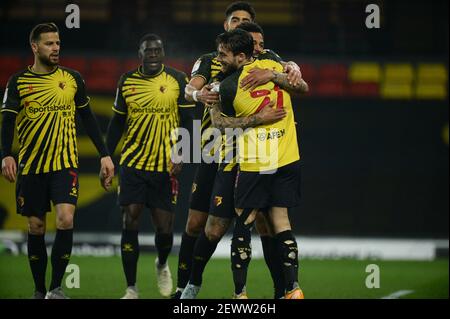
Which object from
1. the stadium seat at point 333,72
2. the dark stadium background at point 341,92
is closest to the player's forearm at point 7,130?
the dark stadium background at point 341,92

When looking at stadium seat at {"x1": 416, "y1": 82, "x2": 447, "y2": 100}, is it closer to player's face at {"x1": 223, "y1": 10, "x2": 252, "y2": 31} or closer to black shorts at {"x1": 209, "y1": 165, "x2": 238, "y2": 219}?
player's face at {"x1": 223, "y1": 10, "x2": 252, "y2": 31}

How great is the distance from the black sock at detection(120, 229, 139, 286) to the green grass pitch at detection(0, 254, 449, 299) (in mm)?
514

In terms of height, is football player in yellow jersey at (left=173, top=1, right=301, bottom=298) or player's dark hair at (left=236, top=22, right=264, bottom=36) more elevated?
player's dark hair at (left=236, top=22, right=264, bottom=36)

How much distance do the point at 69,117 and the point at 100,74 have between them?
A: 5779 millimetres

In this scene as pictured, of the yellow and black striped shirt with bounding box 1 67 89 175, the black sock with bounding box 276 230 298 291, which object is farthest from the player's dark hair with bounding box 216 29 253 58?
the yellow and black striped shirt with bounding box 1 67 89 175

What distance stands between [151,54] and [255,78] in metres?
2.10

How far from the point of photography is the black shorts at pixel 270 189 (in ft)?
24.5

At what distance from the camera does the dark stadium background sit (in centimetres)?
1427

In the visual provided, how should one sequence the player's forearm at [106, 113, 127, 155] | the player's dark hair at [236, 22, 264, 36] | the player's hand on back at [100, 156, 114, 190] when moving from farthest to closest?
the player's forearm at [106, 113, 127, 155], the player's hand on back at [100, 156, 114, 190], the player's dark hair at [236, 22, 264, 36]

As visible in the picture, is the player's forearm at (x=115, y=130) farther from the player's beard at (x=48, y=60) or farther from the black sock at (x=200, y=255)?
the black sock at (x=200, y=255)

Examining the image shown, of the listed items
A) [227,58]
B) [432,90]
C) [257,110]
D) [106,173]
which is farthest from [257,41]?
[432,90]

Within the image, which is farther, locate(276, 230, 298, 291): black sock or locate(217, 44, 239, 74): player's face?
locate(217, 44, 239, 74): player's face

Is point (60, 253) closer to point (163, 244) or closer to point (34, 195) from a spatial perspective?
point (34, 195)

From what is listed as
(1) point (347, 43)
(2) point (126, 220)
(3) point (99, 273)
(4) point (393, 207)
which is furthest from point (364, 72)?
(2) point (126, 220)
